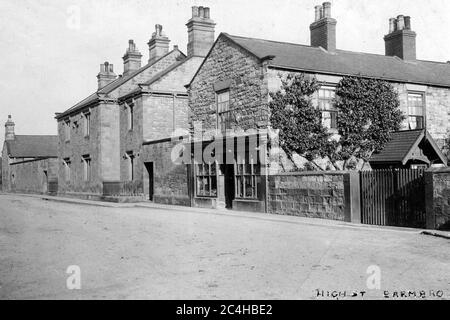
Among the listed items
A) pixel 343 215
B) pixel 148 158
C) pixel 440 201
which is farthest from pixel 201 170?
pixel 440 201

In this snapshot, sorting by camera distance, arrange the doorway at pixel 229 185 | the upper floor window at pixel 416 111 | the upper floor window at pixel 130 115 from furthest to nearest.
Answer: the upper floor window at pixel 130 115 < the upper floor window at pixel 416 111 < the doorway at pixel 229 185

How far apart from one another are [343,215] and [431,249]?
211 inches

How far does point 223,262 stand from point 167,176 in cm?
1697

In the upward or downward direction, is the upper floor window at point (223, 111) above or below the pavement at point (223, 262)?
above

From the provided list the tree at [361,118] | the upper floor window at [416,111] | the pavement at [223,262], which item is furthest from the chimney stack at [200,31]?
the pavement at [223,262]

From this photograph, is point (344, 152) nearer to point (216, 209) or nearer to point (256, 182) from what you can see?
point (256, 182)

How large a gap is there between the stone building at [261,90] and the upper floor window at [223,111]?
4 centimetres

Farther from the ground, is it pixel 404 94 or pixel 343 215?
pixel 404 94

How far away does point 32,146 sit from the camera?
65.4m

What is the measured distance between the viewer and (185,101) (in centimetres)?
2988

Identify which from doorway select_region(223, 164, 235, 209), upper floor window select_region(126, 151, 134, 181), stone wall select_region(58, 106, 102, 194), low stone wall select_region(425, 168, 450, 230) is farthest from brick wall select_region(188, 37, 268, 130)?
stone wall select_region(58, 106, 102, 194)

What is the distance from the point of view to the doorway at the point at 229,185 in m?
21.0

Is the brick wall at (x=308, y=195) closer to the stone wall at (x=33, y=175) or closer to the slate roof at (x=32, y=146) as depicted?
the stone wall at (x=33, y=175)

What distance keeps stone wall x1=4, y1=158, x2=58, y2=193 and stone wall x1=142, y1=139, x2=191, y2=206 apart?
18.5m
